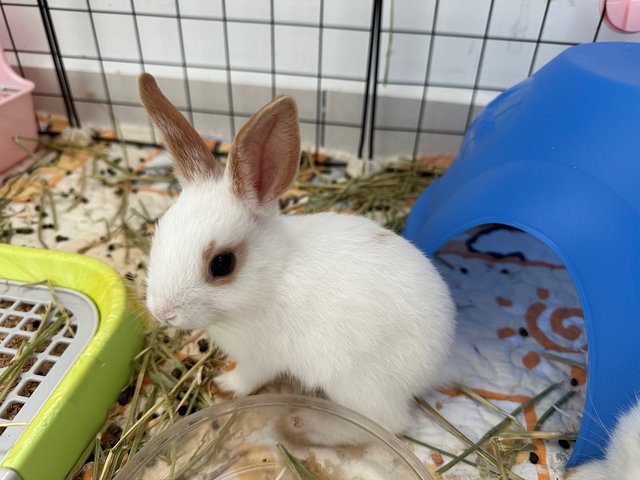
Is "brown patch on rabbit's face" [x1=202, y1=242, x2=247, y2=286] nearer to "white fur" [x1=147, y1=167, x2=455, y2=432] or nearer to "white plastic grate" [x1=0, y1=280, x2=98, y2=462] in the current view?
"white fur" [x1=147, y1=167, x2=455, y2=432]

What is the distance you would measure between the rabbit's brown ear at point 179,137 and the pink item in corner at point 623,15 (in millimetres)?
1242

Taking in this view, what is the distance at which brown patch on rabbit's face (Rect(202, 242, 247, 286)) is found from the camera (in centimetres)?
87

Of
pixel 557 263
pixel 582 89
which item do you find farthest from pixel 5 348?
pixel 557 263

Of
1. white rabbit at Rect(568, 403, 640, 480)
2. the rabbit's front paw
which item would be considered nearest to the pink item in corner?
white rabbit at Rect(568, 403, 640, 480)

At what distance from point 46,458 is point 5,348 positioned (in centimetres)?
32

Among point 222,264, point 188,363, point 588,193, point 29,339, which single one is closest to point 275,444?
point 188,363

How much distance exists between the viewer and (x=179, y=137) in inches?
38.0

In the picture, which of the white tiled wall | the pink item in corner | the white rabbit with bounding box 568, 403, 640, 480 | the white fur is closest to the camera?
the white rabbit with bounding box 568, 403, 640, 480

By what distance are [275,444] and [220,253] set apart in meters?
0.45

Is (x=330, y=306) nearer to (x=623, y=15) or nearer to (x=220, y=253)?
(x=220, y=253)

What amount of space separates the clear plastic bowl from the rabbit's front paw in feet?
0.23

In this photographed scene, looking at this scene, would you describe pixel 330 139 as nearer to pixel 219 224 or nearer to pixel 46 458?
pixel 219 224

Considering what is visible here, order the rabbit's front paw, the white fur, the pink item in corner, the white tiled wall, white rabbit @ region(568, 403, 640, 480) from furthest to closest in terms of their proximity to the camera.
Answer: the white tiled wall, the pink item in corner, the rabbit's front paw, the white fur, white rabbit @ region(568, 403, 640, 480)

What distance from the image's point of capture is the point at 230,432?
1080 mm
